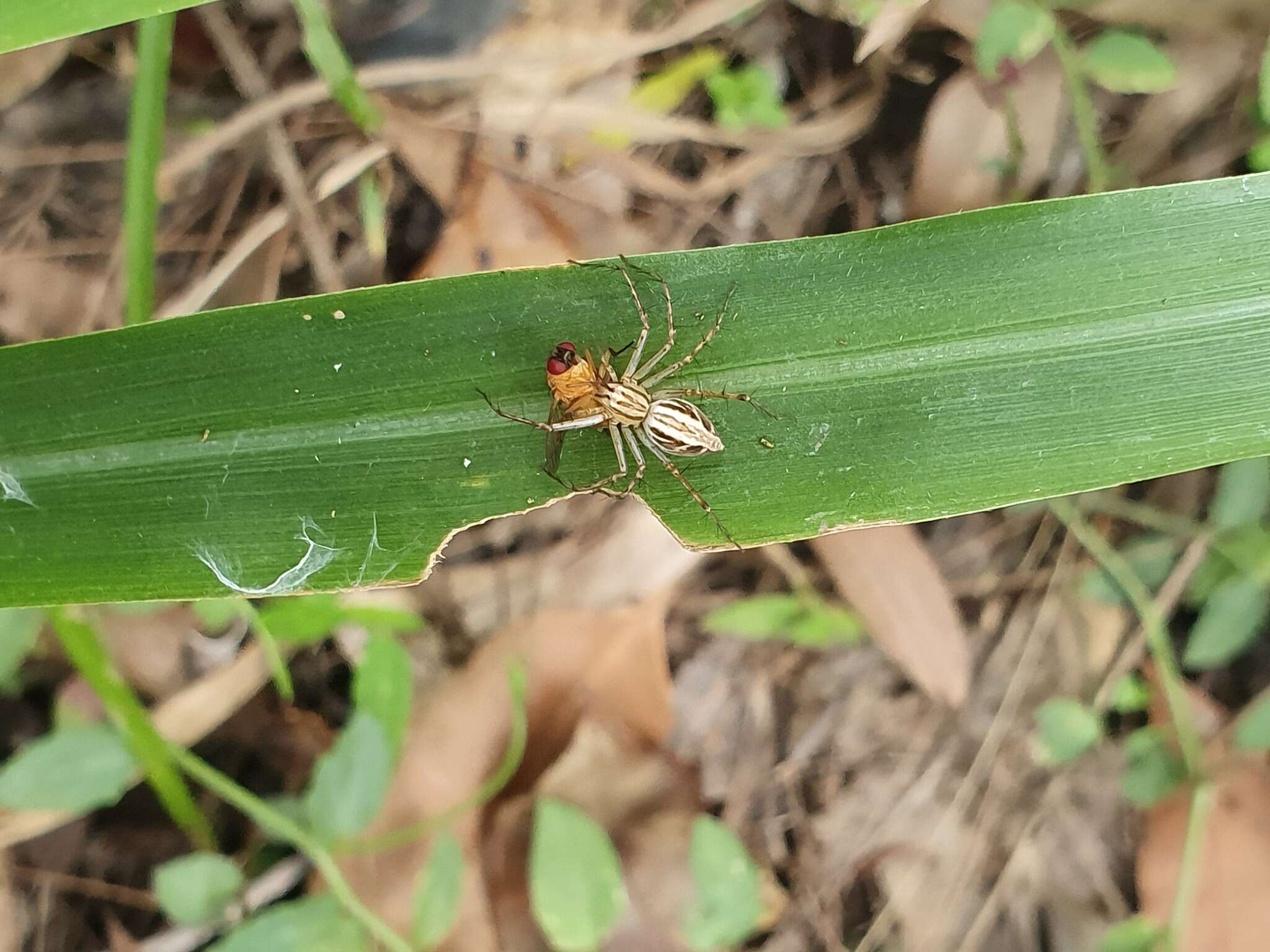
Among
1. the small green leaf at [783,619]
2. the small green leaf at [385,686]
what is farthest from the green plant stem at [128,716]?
the small green leaf at [783,619]

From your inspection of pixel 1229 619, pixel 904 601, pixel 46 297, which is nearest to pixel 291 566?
pixel 46 297

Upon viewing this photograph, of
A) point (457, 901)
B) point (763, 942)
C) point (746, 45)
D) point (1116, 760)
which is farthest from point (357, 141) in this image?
point (1116, 760)

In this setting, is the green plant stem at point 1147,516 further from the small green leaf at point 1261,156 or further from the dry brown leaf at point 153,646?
the dry brown leaf at point 153,646

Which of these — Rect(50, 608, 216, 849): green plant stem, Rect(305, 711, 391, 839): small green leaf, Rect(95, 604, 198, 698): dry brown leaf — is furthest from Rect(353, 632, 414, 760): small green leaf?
Rect(95, 604, 198, 698): dry brown leaf

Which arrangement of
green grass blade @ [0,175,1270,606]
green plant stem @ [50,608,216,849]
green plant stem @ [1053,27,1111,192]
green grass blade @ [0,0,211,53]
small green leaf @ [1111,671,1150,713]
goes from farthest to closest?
small green leaf @ [1111,671,1150,713] → green plant stem @ [1053,27,1111,192] → green plant stem @ [50,608,216,849] → green grass blade @ [0,175,1270,606] → green grass blade @ [0,0,211,53]

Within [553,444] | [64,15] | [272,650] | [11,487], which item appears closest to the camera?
[64,15]

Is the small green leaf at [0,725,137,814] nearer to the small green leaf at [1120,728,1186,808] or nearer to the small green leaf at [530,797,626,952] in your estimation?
the small green leaf at [530,797,626,952]

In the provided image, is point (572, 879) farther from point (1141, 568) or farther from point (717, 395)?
point (1141, 568)
